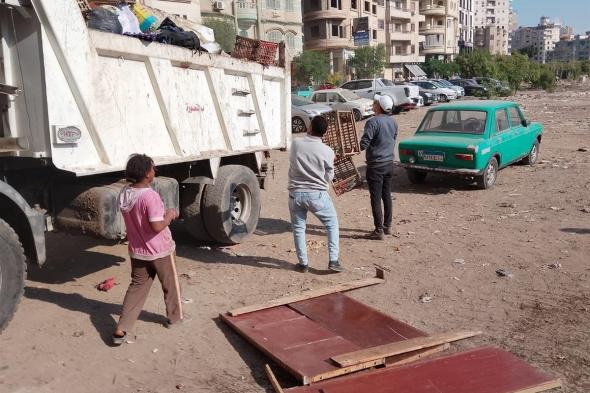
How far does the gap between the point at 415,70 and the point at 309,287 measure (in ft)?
218

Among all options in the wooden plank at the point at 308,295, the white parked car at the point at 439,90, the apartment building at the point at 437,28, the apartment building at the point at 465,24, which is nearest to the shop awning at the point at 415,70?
the apartment building at the point at 437,28

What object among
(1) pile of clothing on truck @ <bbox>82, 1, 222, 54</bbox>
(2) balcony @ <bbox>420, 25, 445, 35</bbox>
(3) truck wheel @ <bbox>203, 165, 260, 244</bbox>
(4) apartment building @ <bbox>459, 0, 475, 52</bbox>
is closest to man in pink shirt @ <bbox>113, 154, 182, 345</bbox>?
(1) pile of clothing on truck @ <bbox>82, 1, 222, 54</bbox>

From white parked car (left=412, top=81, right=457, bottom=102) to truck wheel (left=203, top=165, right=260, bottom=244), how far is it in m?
28.7

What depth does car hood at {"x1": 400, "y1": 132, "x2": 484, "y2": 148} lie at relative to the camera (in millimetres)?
9730

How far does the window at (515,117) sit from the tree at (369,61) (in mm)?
44415

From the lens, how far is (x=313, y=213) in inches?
229

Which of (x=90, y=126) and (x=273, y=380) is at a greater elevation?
(x=90, y=126)

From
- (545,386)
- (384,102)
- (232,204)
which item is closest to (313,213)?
(232,204)

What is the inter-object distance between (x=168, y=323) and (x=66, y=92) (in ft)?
6.66

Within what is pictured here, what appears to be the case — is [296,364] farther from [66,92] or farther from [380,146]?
[380,146]

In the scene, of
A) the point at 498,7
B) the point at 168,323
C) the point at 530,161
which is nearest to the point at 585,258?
the point at 168,323

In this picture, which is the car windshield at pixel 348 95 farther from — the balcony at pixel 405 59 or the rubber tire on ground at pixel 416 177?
the balcony at pixel 405 59

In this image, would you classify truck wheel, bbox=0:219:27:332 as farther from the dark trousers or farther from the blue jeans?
the dark trousers

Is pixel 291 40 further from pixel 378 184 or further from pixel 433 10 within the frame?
pixel 378 184
